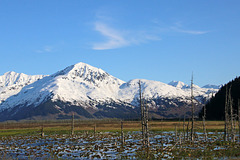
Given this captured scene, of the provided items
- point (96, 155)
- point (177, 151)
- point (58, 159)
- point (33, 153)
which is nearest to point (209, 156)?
point (177, 151)

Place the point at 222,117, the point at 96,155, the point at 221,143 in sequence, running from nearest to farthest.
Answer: the point at 96,155
the point at 221,143
the point at 222,117

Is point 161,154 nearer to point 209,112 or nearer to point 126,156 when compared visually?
point 126,156

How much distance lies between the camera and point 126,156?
1820 inches

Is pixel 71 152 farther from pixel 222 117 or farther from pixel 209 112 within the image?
pixel 209 112

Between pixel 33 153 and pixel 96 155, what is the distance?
1186cm

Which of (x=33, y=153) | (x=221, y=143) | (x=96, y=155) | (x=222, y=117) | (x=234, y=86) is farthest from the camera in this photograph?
(x=234, y=86)

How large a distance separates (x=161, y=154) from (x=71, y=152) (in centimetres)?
1612

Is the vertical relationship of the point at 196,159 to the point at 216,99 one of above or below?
below

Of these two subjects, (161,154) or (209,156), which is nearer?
(209,156)

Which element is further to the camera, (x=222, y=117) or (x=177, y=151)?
(x=222, y=117)

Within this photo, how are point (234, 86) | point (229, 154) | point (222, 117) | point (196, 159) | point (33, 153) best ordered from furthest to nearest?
point (234, 86)
point (222, 117)
point (33, 153)
point (229, 154)
point (196, 159)

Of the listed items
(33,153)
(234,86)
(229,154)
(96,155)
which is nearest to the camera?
(229,154)

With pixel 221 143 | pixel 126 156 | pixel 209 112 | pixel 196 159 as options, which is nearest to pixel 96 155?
pixel 126 156

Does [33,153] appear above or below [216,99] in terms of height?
below
